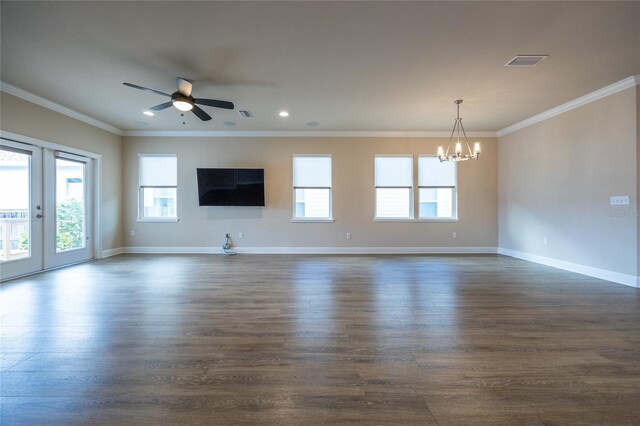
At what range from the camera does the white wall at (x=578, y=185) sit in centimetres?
397

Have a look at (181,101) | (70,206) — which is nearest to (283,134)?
(181,101)

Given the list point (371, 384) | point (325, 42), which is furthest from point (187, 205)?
point (371, 384)

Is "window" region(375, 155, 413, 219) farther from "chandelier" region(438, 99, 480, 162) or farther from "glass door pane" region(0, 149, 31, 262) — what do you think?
"glass door pane" region(0, 149, 31, 262)

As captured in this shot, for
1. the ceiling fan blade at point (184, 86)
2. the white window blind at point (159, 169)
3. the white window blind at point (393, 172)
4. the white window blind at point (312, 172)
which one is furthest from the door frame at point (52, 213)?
the white window blind at point (393, 172)

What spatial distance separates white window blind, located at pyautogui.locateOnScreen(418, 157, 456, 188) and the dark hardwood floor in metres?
3.14

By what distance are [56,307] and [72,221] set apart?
320 centimetres

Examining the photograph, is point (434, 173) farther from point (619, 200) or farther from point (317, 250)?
point (317, 250)

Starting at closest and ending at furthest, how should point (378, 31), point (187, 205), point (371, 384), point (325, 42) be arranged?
point (371, 384) < point (378, 31) < point (325, 42) < point (187, 205)

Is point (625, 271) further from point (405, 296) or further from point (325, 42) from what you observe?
point (325, 42)

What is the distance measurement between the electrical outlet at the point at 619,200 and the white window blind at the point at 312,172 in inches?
194

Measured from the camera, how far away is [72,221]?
17.7 feet

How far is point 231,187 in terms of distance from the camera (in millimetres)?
6441

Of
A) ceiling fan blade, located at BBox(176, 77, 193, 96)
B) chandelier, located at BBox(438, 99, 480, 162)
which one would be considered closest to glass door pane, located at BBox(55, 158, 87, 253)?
ceiling fan blade, located at BBox(176, 77, 193, 96)

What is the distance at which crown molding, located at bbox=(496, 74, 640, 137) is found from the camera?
3853 millimetres
